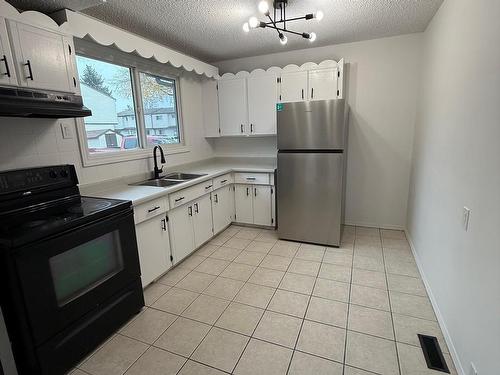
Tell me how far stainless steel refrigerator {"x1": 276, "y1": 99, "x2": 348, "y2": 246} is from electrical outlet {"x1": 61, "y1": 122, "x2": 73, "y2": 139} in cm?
205

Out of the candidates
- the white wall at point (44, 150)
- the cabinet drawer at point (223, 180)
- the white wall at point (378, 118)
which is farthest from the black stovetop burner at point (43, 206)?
the white wall at point (378, 118)

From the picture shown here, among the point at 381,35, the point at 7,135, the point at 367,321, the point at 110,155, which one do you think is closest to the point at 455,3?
the point at 381,35

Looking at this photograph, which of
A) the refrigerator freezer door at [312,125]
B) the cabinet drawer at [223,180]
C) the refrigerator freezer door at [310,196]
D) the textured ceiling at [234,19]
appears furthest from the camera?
the cabinet drawer at [223,180]

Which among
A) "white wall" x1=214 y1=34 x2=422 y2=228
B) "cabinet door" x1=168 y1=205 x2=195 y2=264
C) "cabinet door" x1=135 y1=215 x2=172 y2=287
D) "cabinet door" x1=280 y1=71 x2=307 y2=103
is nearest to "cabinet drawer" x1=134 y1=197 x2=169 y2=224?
"cabinet door" x1=135 y1=215 x2=172 y2=287

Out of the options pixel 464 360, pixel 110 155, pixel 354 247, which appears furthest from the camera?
pixel 354 247

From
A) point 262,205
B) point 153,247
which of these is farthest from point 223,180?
point 153,247

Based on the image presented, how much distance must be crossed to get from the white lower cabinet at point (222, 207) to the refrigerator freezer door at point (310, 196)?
2.57 ft

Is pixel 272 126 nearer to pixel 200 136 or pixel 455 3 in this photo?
pixel 200 136

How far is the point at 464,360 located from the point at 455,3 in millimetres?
2359

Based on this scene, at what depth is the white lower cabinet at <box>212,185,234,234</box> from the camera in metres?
3.42

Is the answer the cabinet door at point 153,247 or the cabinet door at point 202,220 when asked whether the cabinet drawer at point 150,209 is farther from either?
the cabinet door at point 202,220

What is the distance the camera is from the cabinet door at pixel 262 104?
3.60 meters

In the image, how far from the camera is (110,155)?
104 inches

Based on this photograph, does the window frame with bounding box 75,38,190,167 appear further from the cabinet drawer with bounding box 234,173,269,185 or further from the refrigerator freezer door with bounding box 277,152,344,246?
the refrigerator freezer door with bounding box 277,152,344,246
